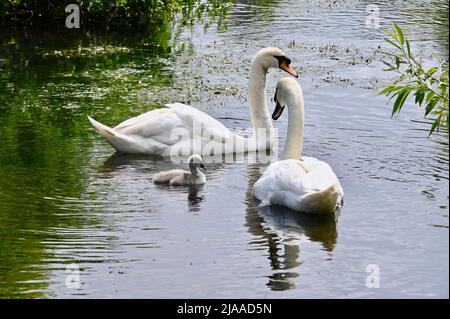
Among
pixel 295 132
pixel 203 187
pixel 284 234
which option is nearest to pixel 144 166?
pixel 203 187

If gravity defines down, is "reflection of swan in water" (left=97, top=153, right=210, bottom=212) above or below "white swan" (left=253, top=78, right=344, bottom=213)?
below

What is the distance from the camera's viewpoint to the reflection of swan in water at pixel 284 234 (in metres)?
8.06

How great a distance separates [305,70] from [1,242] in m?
8.22

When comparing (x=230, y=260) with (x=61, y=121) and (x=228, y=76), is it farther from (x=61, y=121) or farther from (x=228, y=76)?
(x=228, y=76)

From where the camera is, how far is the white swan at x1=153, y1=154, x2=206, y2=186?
1061 cm

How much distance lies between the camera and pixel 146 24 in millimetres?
20516

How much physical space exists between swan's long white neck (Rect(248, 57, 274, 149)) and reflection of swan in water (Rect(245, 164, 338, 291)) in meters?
2.15

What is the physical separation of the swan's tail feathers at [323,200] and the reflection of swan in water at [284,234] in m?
0.07

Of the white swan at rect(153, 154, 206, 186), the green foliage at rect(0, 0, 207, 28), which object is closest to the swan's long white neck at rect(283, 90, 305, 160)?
the white swan at rect(153, 154, 206, 186)

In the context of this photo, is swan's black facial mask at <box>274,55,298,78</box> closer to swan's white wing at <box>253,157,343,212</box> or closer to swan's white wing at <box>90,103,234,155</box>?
swan's white wing at <box>90,103,234,155</box>

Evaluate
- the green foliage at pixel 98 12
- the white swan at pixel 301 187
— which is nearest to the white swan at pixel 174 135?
the white swan at pixel 301 187

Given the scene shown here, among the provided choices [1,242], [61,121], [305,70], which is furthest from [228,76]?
[1,242]

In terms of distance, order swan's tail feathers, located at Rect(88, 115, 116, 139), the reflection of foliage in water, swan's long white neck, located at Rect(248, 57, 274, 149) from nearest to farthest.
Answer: the reflection of foliage in water → swan's tail feathers, located at Rect(88, 115, 116, 139) → swan's long white neck, located at Rect(248, 57, 274, 149)

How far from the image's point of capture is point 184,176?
10.6m
